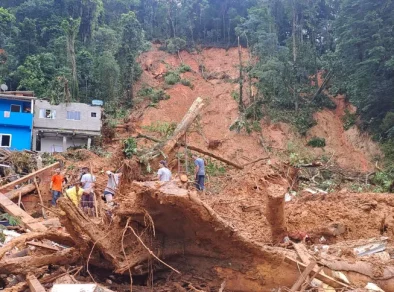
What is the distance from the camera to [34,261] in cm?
523

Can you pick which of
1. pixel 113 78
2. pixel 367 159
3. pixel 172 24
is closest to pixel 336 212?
pixel 367 159

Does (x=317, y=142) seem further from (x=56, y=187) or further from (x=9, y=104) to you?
(x=56, y=187)

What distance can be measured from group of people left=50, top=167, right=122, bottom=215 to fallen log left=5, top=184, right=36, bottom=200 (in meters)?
1.06

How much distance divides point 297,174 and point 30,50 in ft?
91.2

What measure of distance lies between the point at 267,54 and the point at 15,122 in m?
19.3

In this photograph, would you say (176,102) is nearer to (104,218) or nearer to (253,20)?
(253,20)

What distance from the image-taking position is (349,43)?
27031 millimetres

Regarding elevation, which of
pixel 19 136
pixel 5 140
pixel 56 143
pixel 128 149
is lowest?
pixel 56 143

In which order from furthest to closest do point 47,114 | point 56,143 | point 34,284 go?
point 56,143, point 47,114, point 34,284

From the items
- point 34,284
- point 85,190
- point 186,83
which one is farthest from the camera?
point 186,83

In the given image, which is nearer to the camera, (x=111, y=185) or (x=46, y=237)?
(x=46, y=237)

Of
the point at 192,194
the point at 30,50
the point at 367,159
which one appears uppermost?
the point at 30,50

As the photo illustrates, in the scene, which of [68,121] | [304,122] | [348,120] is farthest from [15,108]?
[348,120]

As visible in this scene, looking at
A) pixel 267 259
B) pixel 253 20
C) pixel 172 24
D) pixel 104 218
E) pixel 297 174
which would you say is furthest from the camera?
pixel 172 24
